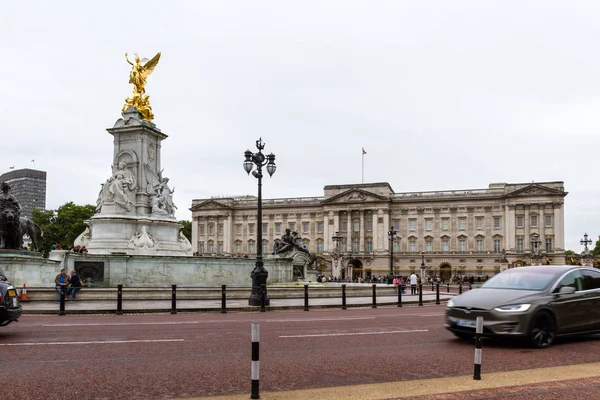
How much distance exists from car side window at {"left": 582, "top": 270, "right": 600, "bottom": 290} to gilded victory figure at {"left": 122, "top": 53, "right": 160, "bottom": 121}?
26466mm

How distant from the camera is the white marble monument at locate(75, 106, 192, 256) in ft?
102

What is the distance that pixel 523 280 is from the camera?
495 inches

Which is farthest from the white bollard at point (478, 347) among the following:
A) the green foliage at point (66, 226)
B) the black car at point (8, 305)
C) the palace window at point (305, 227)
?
the palace window at point (305, 227)

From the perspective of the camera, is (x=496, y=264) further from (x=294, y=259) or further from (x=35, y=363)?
(x=35, y=363)

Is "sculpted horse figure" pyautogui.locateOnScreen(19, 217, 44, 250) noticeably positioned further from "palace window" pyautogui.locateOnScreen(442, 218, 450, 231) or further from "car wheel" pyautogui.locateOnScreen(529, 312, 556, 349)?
"palace window" pyautogui.locateOnScreen(442, 218, 450, 231)

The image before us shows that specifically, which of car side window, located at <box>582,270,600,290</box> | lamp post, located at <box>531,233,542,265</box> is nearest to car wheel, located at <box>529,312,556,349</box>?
car side window, located at <box>582,270,600,290</box>

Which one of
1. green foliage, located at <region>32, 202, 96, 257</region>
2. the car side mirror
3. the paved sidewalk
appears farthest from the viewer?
green foliage, located at <region>32, 202, 96, 257</region>

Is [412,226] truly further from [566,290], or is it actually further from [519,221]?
[566,290]

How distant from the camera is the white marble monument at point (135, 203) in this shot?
102ft

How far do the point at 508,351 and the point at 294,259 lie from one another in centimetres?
2755

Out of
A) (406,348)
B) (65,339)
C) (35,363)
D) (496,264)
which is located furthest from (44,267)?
(496,264)

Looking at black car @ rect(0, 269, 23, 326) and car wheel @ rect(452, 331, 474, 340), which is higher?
black car @ rect(0, 269, 23, 326)

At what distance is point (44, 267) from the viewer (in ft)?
86.3

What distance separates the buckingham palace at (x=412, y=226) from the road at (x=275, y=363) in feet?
309
